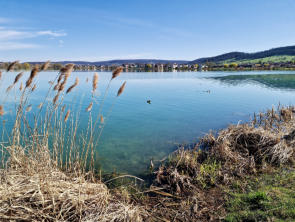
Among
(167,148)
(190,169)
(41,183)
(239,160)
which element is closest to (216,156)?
(239,160)

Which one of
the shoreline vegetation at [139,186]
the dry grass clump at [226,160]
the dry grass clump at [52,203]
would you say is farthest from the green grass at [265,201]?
the dry grass clump at [52,203]

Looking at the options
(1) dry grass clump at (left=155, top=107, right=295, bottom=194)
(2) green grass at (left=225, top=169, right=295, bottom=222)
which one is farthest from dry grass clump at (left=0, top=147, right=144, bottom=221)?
(2) green grass at (left=225, top=169, right=295, bottom=222)

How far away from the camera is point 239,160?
768 cm

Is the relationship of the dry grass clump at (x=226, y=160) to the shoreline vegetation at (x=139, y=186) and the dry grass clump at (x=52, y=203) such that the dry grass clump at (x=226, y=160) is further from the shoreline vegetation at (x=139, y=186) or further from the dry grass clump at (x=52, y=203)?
the dry grass clump at (x=52, y=203)

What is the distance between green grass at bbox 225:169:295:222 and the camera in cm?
454

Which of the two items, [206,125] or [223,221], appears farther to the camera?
[206,125]

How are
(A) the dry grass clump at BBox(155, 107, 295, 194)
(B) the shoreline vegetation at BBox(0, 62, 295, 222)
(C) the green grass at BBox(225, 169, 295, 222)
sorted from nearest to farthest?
(B) the shoreline vegetation at BBox(0, 62, 295, 222) < (C) the green grass at BBox(225, 169, 295, 222) < (A) the dry grass clump at BBox(155, 107, 295, 194)

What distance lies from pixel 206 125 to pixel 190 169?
8.07 metres

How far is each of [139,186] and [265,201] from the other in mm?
3894

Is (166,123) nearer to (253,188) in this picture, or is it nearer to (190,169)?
(190,169)

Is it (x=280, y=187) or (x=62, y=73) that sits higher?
(x=62, y=73)

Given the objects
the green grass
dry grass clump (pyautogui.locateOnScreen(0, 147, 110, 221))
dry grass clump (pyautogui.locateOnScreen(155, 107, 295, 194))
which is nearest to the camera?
dry grass clump (pyautogui.locateOnScreen(0, 147, 110, 221))

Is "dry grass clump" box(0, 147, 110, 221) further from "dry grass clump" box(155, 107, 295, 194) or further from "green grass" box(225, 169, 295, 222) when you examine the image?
"green grass" box(225, 169, 295, 222)

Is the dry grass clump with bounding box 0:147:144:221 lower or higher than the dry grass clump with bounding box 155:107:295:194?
higher
